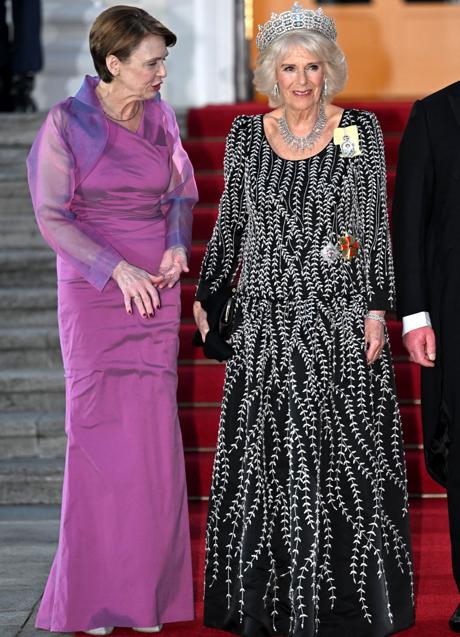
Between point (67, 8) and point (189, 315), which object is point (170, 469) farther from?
point (67, 8)

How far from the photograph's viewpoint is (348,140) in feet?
11.2

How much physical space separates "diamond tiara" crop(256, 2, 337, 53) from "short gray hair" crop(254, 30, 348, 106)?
1 cm

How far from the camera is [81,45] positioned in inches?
305

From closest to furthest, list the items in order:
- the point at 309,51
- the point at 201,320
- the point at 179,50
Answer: the point at 309,51, the point at 201,320, the point at 179,50

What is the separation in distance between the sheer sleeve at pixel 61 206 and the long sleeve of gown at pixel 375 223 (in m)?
0.66

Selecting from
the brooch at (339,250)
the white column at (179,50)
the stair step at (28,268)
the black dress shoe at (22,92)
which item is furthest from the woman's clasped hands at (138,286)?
the white column at (179,50)

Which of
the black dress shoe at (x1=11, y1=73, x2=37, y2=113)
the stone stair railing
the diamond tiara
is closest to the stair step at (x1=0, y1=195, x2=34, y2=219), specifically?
the stone stair railing

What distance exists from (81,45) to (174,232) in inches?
173

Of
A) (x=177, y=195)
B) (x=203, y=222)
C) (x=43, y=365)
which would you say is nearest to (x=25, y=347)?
(x=43, y=365)

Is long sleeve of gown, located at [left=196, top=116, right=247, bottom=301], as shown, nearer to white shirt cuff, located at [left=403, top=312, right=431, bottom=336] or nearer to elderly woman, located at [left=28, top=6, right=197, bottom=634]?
elderly woman, located at [left=28, top=6, right=197, bottom=634]

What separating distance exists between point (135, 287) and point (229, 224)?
32 cm

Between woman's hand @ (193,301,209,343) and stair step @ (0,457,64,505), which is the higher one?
woman's hand @ (193,301,209,343)

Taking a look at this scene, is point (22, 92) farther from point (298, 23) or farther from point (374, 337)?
point (374, 337)

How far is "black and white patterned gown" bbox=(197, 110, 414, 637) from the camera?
3383 mm
